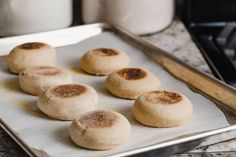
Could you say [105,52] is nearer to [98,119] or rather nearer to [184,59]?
[184,59]

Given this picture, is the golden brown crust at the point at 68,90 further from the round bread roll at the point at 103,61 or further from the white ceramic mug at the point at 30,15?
the white ceramic mug at the point at 30,15

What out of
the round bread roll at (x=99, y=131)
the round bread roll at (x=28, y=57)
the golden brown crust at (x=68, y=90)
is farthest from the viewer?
the round bread roll at (x=28, y=57)

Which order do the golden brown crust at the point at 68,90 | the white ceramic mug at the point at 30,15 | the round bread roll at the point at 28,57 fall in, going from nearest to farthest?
the golden brown crust at the point at 68,90, the round bread roll at the point at 28,57, the white ceramic mug at the point at 30,15

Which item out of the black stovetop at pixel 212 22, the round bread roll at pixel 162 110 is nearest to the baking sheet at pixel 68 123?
the round bread roll at pixel 162 110

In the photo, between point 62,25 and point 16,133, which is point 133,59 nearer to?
point 62,25

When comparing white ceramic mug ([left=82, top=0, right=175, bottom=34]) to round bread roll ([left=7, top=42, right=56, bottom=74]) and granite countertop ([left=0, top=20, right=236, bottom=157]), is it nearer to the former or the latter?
granite countertop ([left=0, top=20, right=236, bottom=157])

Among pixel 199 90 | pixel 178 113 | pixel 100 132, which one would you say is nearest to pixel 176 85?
pixel 199 90
